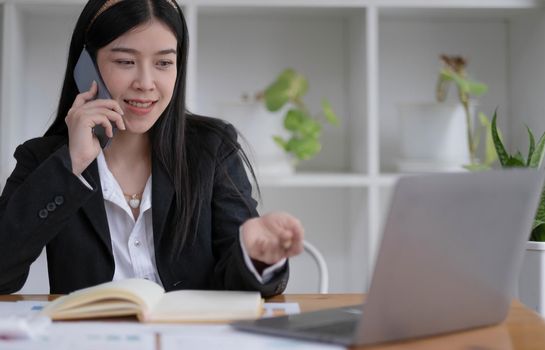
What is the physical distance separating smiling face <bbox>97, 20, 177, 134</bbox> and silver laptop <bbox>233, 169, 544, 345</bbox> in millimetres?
648

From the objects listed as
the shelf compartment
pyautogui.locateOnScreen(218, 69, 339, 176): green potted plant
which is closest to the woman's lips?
pyautogui.locateOnScreen(218, 69, 339, 176): green potted plant

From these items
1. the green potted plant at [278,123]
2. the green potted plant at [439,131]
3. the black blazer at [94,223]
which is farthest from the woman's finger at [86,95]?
the green potted plant at [439,131]

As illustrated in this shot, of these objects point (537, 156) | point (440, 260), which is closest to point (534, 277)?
point (537, 156)

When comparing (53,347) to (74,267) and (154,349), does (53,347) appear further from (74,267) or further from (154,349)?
(74,267)

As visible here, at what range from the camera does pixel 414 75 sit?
8.51ft

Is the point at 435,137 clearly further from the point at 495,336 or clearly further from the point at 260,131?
the point at 495,336

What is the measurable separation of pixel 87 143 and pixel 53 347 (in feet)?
1.99

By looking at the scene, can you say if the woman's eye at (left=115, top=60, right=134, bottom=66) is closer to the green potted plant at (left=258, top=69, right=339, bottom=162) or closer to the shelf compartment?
the green potted plant at (left=258, top=69, right=339, bottom=162)

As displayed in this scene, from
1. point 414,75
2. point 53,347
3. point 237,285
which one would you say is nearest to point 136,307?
point 53,347

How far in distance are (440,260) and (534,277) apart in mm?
717

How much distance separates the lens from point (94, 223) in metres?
1.44

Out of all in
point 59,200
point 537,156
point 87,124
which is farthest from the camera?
point 537,156

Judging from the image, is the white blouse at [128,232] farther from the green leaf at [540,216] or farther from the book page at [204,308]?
the green leaf at [540,216]

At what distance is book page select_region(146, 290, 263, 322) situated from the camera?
39.2 inches
